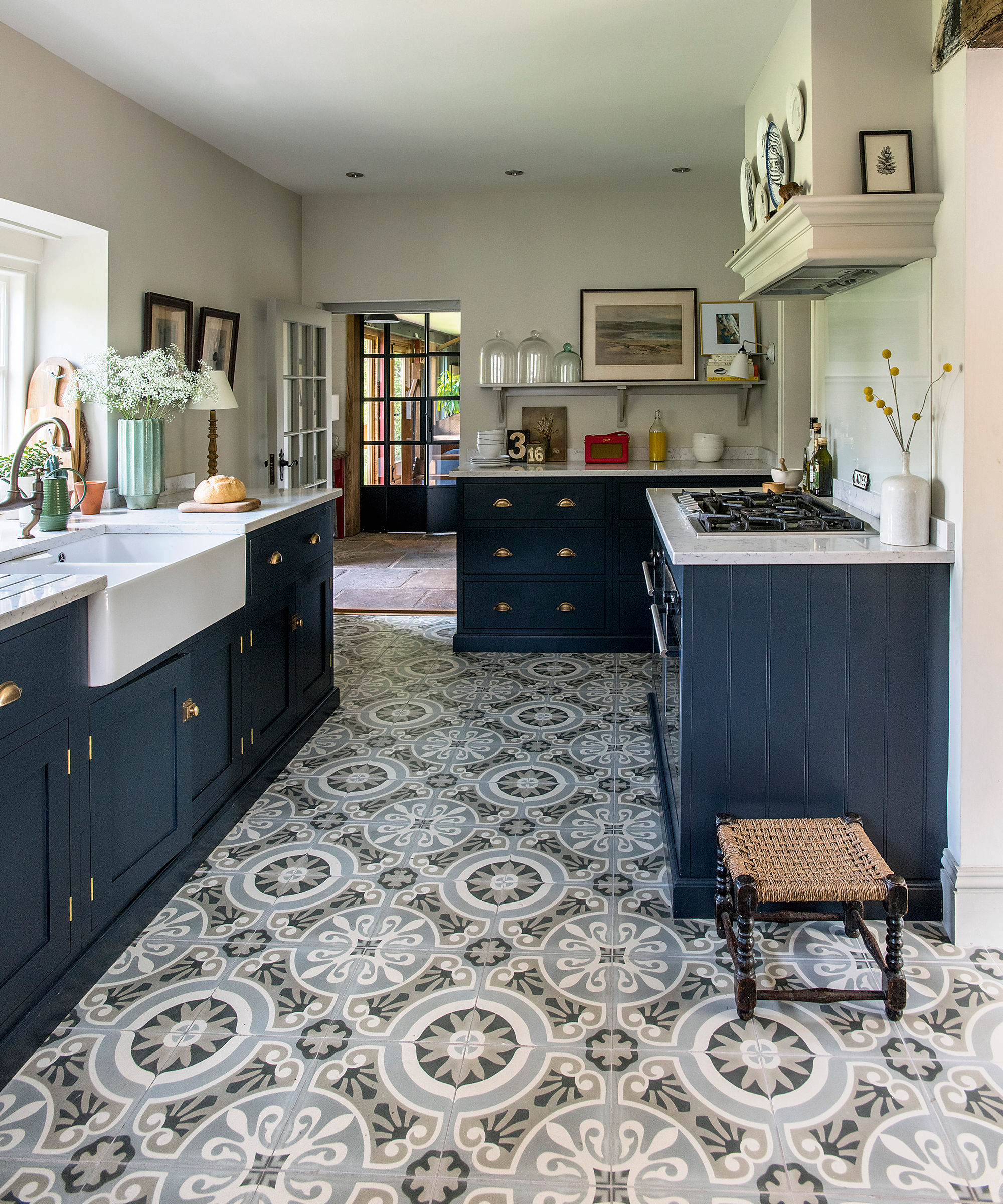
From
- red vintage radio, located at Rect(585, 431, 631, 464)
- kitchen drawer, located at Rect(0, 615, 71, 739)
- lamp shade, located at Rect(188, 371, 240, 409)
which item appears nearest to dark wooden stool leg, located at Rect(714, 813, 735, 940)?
kitchen drawer, located at Rect(0, 615, 71, 739)

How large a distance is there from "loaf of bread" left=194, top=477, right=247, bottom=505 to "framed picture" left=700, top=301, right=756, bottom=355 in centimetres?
343

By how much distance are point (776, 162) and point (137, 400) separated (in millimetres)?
2500

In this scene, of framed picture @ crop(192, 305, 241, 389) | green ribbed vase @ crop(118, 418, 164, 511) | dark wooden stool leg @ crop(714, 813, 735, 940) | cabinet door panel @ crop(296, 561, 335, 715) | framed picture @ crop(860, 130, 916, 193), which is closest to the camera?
dark wooden stool leg @ crop(714, 813, 735, 940)

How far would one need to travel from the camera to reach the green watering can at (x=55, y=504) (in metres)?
3.23

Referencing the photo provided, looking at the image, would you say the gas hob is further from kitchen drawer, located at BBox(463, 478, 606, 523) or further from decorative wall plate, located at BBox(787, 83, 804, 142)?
kitchen drawer, located at BBox(463, 478, 606, 523)

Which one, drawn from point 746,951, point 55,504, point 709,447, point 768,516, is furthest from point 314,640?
point 709,447

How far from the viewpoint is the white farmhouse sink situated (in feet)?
7.80

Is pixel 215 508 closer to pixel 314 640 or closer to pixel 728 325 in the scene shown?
pixel 314 640

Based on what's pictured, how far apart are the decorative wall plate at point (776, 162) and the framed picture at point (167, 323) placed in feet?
8.44

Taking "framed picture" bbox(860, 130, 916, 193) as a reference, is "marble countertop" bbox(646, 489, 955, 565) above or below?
below

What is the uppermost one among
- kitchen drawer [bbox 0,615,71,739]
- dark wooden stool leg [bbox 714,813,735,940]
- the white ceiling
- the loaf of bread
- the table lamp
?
the white ceiling

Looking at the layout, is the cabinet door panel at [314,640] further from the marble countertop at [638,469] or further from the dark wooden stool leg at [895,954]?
the dark wooden stool leg at [895,954]

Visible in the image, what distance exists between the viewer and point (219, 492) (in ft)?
12.1

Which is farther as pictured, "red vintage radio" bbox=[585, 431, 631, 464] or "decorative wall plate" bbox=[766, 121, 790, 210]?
"red vintage radio" bbox=[585, 431, 631, 464]
